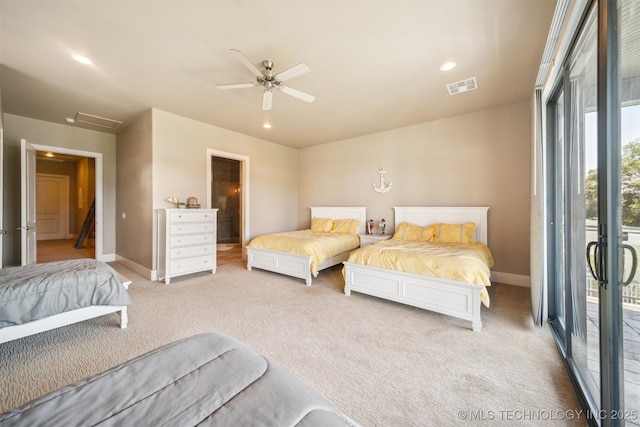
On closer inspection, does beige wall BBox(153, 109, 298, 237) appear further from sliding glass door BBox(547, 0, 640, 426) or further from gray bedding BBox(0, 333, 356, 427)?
sliding glass door BBox(547, 0, 640, 426)

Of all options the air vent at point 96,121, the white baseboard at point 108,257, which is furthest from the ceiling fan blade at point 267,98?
the white baseboard at point 108,257

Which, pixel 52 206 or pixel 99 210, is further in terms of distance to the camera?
pixel 52 206

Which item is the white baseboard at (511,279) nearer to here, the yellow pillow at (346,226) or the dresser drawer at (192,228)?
the yellow pillow at (346,226)

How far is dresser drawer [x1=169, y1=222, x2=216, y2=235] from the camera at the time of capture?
153 inches

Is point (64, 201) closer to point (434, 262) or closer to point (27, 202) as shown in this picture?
point (27, 202)

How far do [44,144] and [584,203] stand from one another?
7.62 m

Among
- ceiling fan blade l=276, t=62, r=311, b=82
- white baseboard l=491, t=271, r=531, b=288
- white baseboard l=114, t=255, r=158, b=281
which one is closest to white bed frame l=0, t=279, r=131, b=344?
white baseboard l=114, t=255, r=158, b=281

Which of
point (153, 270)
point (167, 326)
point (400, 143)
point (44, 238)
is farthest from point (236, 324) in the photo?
point (44, 238)

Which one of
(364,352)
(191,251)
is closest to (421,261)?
(364,352)

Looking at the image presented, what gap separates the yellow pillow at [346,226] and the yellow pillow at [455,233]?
161cm

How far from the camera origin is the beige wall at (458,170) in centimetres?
376

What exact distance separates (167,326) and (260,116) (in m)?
3.41

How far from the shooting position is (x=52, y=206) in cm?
791

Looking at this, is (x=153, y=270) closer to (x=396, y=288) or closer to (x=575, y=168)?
(x=396, y=288)
